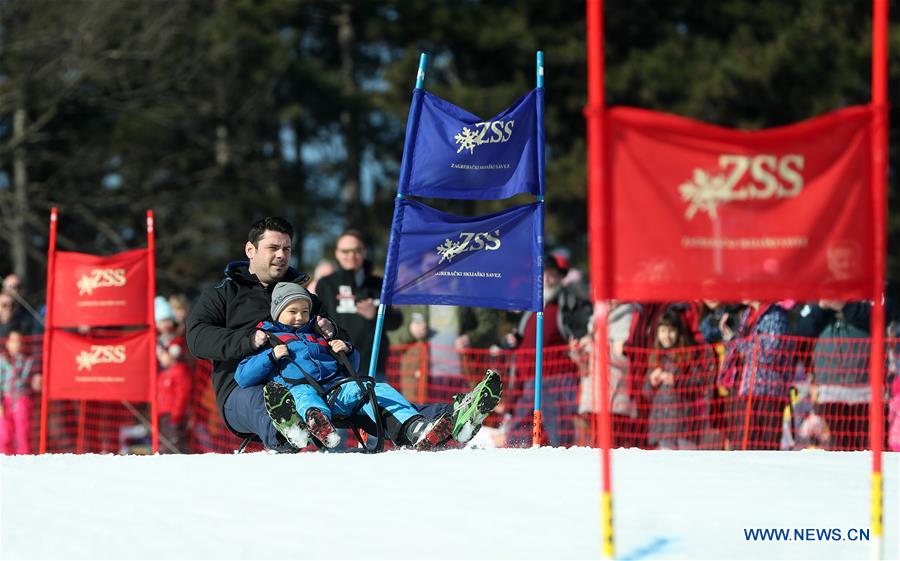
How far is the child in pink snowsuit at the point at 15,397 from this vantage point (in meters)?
13.0

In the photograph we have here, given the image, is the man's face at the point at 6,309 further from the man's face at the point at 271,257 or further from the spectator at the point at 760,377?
the spectator at the point at 760,377

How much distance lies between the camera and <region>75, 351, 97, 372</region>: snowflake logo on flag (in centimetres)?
1062

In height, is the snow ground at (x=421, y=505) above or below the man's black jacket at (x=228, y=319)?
below

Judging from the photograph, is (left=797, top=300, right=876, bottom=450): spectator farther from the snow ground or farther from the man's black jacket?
the man's black jacket

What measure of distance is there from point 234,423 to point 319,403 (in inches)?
30.1

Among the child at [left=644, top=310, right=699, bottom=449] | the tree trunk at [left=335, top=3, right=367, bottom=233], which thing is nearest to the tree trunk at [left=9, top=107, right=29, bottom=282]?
the tree trunk at [left=335, top=3, right=367, bottom=233]

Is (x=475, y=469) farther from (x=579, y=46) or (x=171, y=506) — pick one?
(x=579, y=46)

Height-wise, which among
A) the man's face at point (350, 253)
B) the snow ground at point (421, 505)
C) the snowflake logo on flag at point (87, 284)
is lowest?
the snow ground at point (421, 505)

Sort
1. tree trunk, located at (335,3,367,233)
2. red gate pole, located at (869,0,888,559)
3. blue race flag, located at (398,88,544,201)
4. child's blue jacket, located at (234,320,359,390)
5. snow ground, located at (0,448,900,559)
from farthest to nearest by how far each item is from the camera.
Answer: tree trunk, located at (335,3,367,233) → blue race flag, located at (398,88,544,201) → child's blue jacket, located at (234,320,359,390) → snow ground, located at (0,448,900,559) → red gate pole, located at (869,0,888,559)

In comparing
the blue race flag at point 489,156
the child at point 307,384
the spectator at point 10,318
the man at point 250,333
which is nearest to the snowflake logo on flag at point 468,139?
the blue race flag at point 489,156

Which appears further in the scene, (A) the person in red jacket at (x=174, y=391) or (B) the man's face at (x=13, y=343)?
(B) the man's face at (x=13, y=343)

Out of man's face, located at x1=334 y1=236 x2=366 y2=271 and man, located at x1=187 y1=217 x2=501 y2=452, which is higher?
man's face, located at x1=334 y1=236 x2=366 y2=271

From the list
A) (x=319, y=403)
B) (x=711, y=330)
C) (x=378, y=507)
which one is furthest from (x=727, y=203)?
(x=711, y=330)

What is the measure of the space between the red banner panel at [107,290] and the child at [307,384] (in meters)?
3.11
